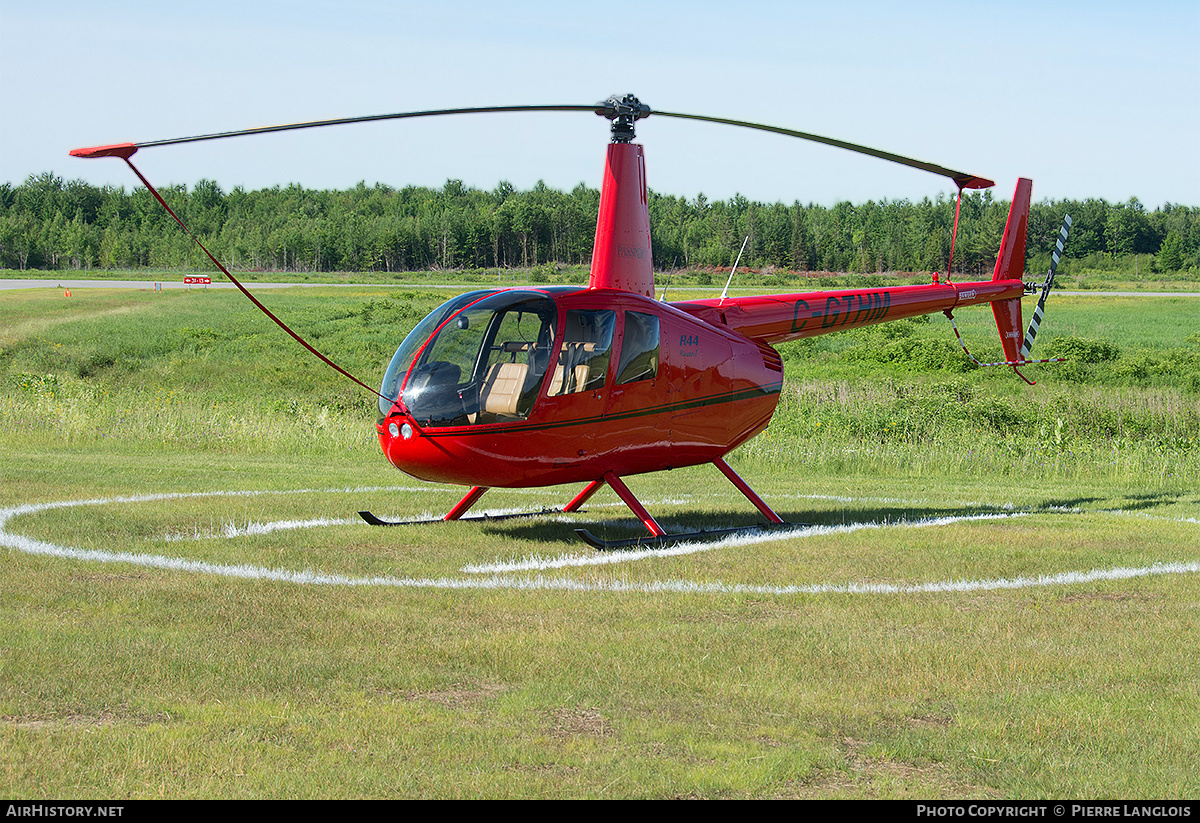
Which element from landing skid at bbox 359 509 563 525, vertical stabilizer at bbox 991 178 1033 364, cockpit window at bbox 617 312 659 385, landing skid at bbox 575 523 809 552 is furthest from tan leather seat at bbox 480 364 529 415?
vertical stabilizer at bbox 991 178 1033 364

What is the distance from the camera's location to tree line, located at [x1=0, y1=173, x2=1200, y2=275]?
11375cm

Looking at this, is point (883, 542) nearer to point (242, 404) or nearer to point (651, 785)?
point (651, 785)

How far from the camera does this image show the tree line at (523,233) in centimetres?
11375

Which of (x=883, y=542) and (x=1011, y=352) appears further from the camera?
(x=1011, y=352)

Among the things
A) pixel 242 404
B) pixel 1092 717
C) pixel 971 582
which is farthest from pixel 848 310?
pixel 242 404

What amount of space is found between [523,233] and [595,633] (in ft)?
365

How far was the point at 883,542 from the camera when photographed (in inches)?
421

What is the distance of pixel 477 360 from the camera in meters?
10.1

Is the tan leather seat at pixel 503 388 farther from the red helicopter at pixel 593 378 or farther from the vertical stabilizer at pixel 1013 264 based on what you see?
the vertical stabilizer at pixel 1013 264

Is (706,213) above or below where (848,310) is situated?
above

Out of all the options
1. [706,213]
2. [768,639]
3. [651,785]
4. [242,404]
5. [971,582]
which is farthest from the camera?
[706,213]

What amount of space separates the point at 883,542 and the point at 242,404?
1687 cm

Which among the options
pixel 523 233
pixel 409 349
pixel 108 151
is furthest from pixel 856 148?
pixel 523 233

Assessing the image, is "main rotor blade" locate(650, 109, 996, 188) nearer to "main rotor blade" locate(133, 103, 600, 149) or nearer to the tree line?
"main rotor blade" locate(133, 103, 600, 149)
